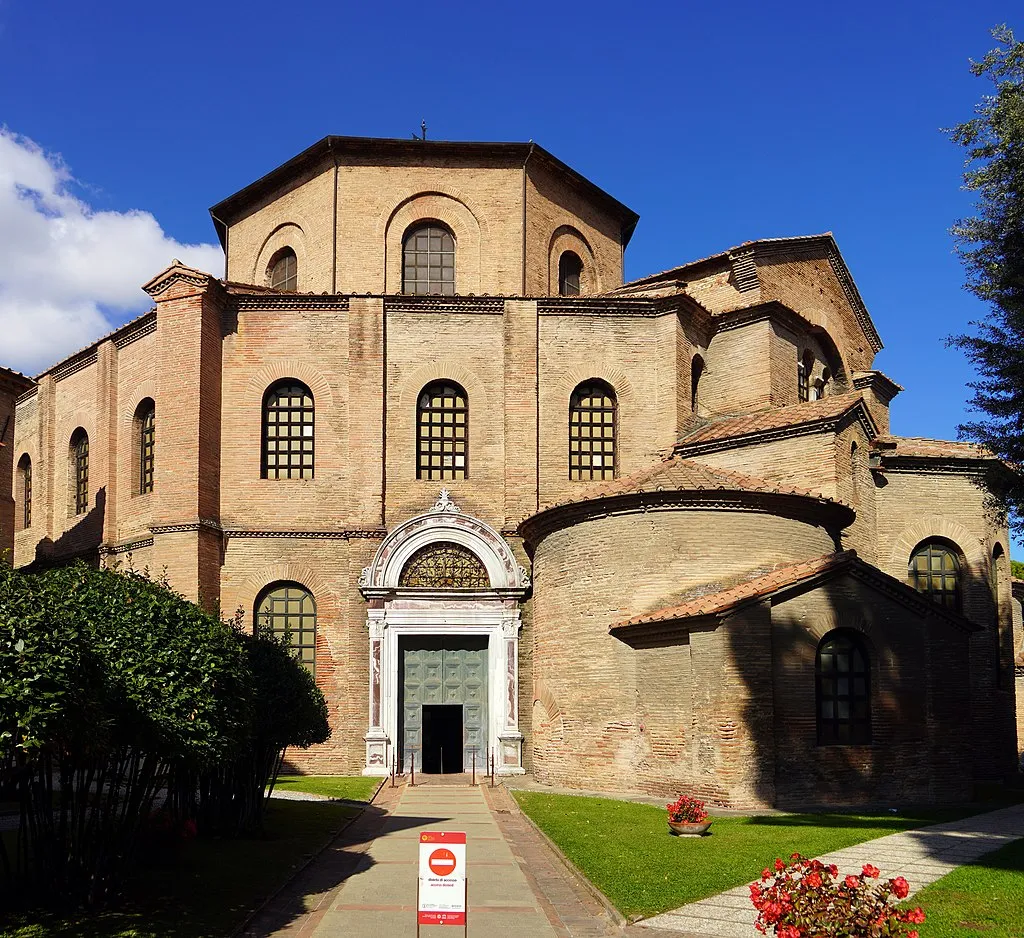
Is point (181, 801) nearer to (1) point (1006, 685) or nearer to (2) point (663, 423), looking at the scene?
(2) point (663, 423)

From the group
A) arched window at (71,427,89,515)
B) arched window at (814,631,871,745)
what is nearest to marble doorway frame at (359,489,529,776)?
arched window at (814,631,871,745)

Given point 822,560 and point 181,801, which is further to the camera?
point 822,560

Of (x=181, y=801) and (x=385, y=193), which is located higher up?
(x=385, y=193)

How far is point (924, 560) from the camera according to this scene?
86.3ft

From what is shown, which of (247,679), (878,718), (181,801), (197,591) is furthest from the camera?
(197,591)

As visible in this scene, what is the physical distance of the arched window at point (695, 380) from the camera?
27688 millimetres

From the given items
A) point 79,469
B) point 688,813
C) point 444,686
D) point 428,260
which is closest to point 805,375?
point 428,260

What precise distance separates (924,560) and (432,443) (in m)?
12.3

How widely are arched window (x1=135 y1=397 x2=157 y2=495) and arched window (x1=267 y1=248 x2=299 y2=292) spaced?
511cm

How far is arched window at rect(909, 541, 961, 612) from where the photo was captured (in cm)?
2623

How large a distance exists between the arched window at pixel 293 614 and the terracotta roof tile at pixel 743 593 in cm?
797

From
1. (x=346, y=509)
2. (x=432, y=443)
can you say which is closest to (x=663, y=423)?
(x=432, y=443)

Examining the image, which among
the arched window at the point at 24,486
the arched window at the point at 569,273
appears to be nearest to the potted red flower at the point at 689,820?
the arched window at the point at 569,273

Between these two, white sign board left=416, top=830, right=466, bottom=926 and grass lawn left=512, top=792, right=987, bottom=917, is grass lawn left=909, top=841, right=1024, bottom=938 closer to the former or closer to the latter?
grass lawn left=512, top=792, right=987, bottom=917
